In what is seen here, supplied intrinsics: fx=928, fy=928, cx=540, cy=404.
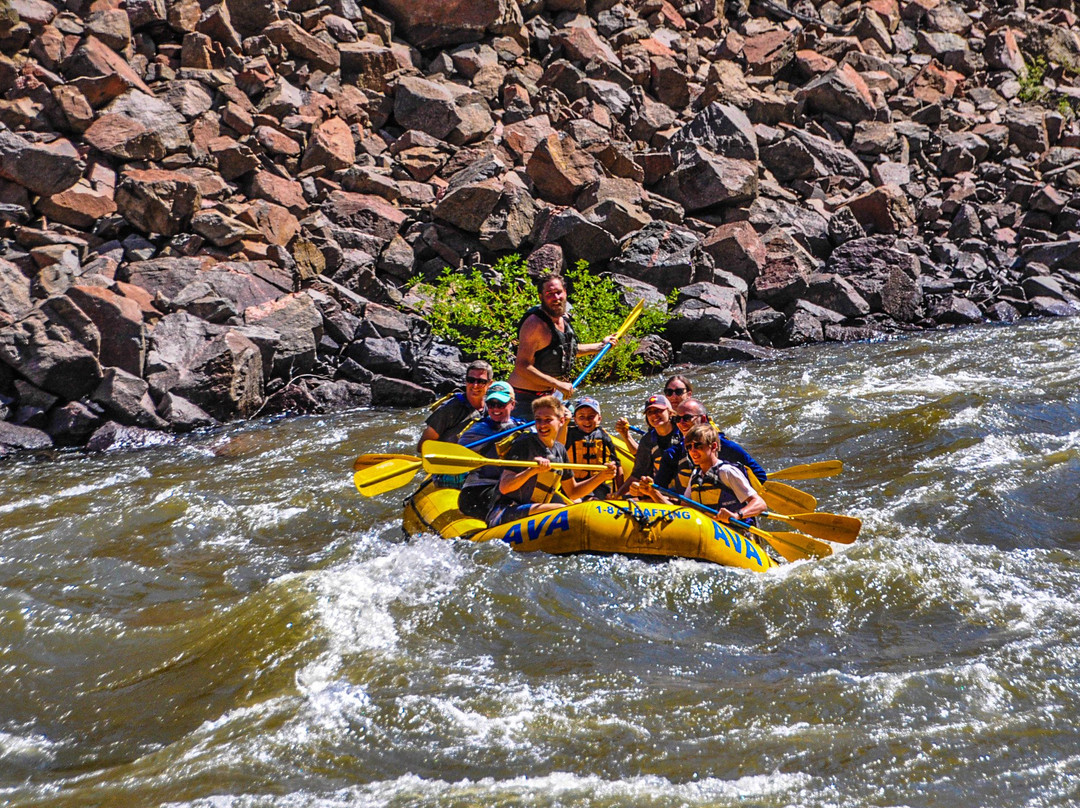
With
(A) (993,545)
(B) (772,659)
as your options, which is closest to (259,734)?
(B) (772,659)

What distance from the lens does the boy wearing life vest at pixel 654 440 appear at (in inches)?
218

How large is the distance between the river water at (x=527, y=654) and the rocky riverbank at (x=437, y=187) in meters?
2.43

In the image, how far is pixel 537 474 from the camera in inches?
205

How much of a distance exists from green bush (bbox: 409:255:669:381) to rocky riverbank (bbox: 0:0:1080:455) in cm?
29

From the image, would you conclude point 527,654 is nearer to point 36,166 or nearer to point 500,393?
point 500,393

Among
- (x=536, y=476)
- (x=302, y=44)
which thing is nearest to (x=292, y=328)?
(x=536, y=476)

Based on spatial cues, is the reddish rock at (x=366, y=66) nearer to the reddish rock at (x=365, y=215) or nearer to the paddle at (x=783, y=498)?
the reddish rock at (x=365, y=215)

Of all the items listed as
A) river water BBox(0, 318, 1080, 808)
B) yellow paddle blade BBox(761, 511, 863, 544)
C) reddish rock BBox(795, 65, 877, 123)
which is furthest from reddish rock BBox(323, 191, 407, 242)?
reddish rock BBox(795, 65, 877, 123)

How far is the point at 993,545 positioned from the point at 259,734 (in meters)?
3.96

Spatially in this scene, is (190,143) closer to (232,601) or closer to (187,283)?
(187,283)

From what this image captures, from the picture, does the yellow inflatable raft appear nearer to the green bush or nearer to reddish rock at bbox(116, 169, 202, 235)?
the green bush

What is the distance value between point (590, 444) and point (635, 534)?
1.06 meters

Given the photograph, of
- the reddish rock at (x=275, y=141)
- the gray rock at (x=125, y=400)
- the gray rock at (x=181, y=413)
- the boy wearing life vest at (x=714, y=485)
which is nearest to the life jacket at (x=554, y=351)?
the boy wearing life vest at (x=714, y=485)

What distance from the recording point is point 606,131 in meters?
14.1
